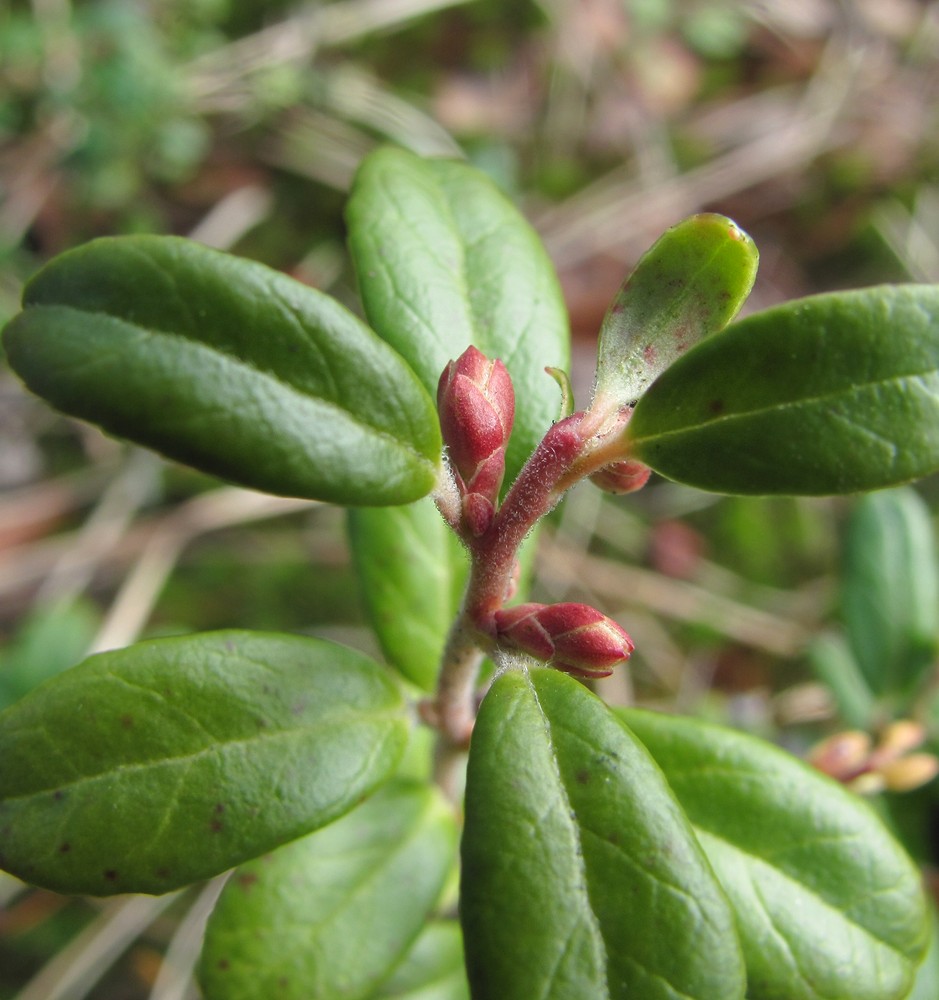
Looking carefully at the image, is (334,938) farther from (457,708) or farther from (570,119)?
(570,119)

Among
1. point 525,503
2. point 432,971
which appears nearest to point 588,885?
point 525,503

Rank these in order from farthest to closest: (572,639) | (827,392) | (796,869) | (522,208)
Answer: (522,208) → (796,869) → (572,639) → (827,392)

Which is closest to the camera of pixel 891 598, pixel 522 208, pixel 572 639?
pixel 572 639

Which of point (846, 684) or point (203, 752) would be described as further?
point (846, 684)

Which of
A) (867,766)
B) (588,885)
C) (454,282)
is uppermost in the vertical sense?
(454,282)

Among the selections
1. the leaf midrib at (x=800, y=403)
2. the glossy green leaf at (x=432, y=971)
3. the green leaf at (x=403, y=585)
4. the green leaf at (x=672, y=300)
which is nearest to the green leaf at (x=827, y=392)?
the leaf midrib at (x=800, y=403)

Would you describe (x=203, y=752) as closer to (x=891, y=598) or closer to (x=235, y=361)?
(x=235, y=361)

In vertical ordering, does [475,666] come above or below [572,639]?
below
